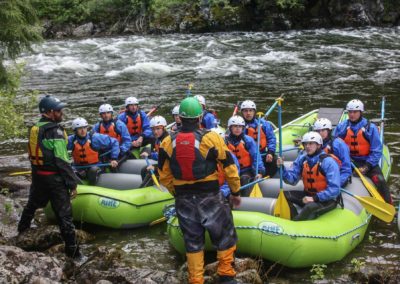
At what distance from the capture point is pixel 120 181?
25.8 ft

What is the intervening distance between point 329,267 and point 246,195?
153 centimetres

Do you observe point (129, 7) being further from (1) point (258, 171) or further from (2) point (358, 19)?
(1) point (258, 171)

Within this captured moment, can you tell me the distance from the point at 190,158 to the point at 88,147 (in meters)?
3.44

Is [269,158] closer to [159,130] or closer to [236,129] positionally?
[236,129]

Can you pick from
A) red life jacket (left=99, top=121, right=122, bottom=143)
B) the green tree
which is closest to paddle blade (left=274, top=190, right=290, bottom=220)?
red life jacket (left=99, top=121, right=122, bottom=143)

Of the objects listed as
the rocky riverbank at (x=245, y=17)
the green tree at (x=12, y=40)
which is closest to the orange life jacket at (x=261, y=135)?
the green tree at (x=12, y=40)

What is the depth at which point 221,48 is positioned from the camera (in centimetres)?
2053

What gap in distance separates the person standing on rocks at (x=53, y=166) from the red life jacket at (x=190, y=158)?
144 centimetres

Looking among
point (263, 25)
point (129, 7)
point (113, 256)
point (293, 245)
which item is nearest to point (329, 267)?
A: point (293, 245)

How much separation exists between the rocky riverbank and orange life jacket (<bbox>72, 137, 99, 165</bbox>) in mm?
17052

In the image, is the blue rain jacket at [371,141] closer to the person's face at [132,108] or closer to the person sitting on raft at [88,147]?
the person sitting on raft at [88,147]

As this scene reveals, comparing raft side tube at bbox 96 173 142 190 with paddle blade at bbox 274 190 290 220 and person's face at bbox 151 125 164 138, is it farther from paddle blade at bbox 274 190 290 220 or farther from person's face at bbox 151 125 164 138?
paddle blade at bbox 274 190 290 220

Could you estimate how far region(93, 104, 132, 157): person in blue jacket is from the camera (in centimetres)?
857

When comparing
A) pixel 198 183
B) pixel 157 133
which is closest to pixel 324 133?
pixel 157 133
